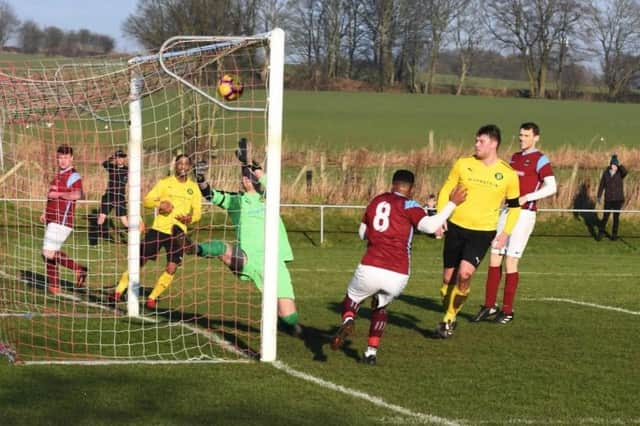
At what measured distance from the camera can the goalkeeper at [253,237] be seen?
938cm

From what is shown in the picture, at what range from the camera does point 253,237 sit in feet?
31.4

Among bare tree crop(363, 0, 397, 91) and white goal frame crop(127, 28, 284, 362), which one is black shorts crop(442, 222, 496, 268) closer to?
white goal frame crop(127, 28, 284, 362)

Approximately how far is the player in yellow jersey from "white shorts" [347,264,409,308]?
5.63ft

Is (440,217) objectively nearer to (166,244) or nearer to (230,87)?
(230,87)

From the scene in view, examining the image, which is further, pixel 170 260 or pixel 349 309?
pixel 170 260

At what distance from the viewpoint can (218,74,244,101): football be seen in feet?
30.6

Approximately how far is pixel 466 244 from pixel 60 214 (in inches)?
210

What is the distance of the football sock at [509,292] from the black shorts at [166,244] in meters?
3.80

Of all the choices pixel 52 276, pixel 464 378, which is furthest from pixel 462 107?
pixel 464 378

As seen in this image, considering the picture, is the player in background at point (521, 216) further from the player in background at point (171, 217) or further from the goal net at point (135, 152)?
the player in background at point (171, 217)

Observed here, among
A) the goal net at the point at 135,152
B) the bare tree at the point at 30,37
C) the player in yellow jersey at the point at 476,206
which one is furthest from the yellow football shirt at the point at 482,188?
the bare tree at the point at 30,37

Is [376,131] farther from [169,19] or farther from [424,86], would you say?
[424,86]

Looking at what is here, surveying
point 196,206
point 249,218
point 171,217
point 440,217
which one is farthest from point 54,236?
point 440,217

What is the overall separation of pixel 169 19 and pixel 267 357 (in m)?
33.7
